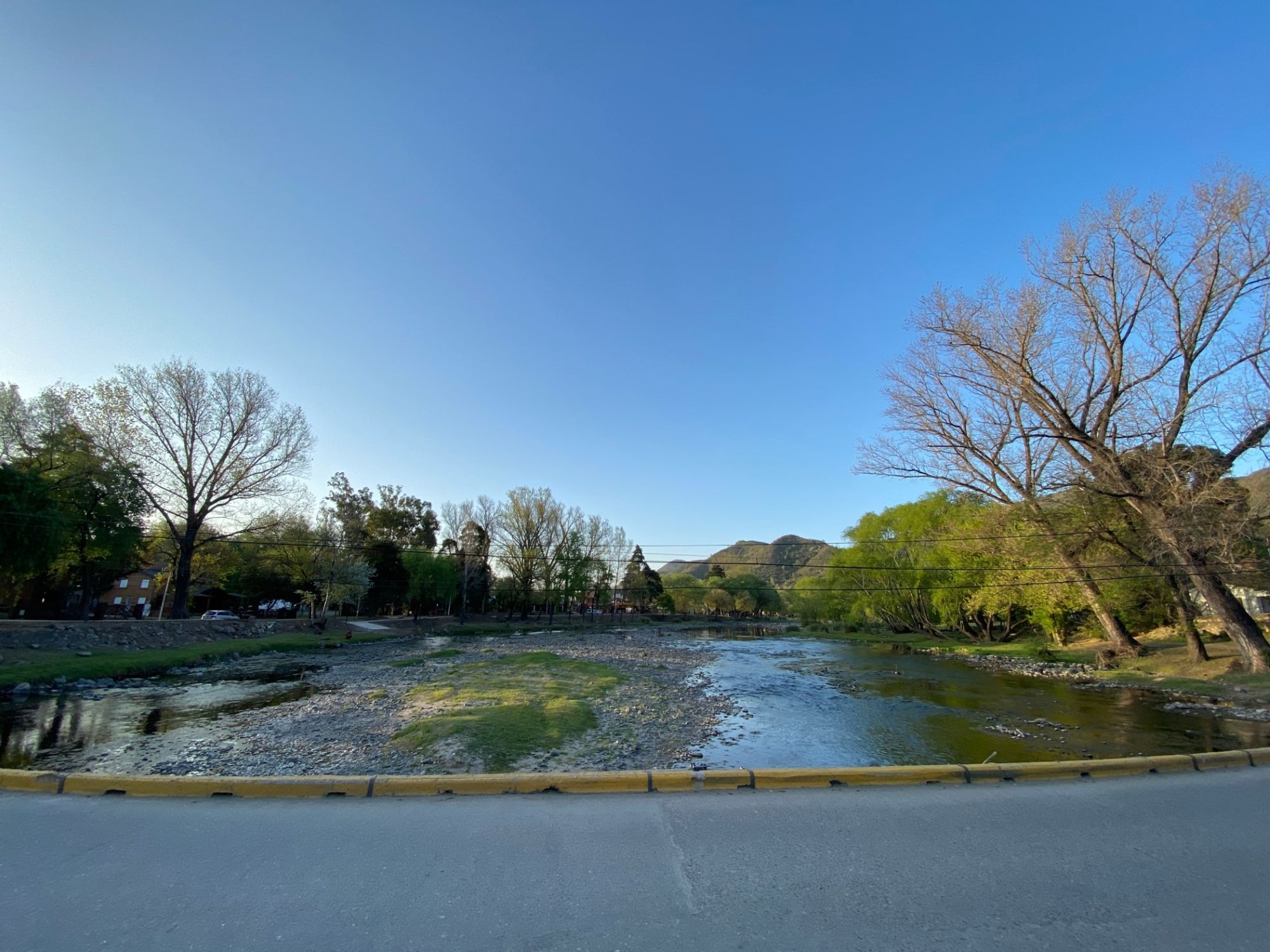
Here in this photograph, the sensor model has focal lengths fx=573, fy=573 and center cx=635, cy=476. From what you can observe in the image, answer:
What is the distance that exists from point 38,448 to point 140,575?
134 ft

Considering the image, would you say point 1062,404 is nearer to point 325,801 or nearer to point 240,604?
point 325,801

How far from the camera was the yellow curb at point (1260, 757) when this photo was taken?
7.40 meters

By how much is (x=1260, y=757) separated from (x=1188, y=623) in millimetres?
21786

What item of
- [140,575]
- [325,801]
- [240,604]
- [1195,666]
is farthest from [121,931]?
[140,575]

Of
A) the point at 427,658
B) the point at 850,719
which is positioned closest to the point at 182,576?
the point at 427,658

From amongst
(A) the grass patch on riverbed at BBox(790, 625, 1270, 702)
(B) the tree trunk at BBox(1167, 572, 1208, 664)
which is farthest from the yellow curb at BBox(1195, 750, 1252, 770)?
(B) the tree trunk at BBox(1167, 572, 1208, 664)

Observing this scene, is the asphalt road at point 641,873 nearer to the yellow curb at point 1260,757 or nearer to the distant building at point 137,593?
the yellow curb at point 1260,757

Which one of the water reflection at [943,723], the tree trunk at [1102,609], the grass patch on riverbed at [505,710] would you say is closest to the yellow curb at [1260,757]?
the water reflection at [943,723]

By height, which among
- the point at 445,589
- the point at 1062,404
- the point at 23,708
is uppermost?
the point at 1062,404

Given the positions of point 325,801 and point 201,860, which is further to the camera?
point 325,801

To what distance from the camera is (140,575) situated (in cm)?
6462

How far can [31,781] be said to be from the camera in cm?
573

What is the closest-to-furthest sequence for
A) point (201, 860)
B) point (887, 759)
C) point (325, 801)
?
point (201, 860) < point (325, 801) < point (887, 759)

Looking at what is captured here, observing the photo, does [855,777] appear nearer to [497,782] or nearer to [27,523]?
[497,782]
